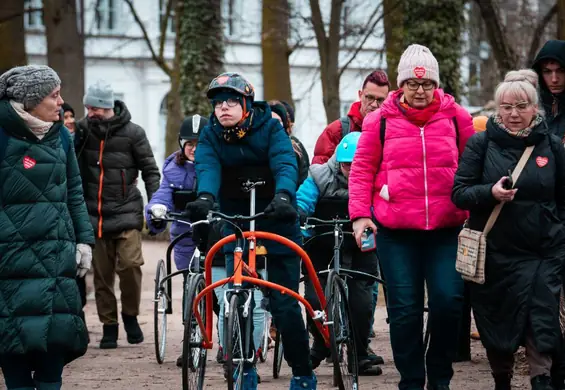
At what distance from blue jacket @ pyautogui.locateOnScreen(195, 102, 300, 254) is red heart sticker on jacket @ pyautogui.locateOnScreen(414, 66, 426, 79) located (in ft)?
2.88

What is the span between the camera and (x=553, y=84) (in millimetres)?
8570

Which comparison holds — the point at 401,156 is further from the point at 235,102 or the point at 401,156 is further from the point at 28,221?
the point at 28,221

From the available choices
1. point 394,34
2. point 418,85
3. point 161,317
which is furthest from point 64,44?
point 418,85

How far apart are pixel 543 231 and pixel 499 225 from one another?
0.85 ft

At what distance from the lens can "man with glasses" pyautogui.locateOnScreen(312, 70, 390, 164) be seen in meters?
10.5

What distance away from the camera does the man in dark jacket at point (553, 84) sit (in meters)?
8.48

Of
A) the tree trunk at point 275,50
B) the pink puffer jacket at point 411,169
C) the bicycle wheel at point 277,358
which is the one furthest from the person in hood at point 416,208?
the tree trunk at point 275,50

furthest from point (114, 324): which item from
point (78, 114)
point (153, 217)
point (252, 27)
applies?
point (252, 27)

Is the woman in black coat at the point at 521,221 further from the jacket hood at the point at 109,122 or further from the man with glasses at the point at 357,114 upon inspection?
the jacket hood at the point at 109,122

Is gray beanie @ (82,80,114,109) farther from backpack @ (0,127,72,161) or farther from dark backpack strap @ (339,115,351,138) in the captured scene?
backpack @ (0,127,72,161)

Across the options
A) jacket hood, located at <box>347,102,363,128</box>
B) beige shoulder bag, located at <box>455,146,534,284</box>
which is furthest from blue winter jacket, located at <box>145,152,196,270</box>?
beige shoulder bag, located at <box>455,146,534,284</box>

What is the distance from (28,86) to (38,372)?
1.62m

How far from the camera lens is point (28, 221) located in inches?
287

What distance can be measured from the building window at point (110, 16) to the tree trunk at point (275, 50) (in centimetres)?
2371
